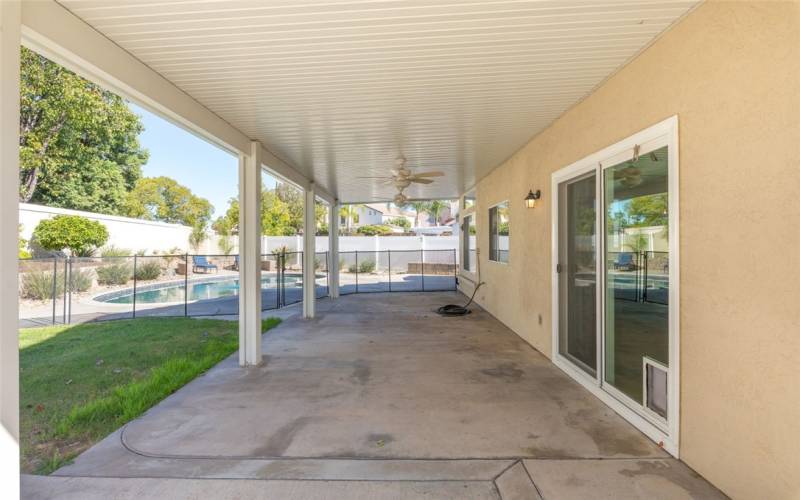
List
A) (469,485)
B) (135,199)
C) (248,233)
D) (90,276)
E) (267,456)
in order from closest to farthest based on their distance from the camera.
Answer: (469,485), (267,456), (248,233), (90,276), (135,199)

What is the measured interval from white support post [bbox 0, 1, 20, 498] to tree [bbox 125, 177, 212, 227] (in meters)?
26.8

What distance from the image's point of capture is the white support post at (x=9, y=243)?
5.64 ft

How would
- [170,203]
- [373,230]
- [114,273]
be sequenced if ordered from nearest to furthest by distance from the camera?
[114,273] → [373,230] → [170,203]

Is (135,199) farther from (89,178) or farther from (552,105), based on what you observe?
(552,105)

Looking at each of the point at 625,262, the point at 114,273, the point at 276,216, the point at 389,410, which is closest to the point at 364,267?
the point at 114,273

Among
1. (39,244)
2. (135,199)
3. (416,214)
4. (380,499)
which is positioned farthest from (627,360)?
(416,214)

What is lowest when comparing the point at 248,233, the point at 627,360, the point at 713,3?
the point at 627,360

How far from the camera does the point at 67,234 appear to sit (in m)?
11.4

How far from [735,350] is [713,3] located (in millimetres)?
1949

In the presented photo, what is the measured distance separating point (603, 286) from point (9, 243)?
159 inches

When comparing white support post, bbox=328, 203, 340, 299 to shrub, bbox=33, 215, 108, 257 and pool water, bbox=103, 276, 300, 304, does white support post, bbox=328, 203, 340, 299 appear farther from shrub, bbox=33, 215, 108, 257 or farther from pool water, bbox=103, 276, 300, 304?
shrub, bbox=33, 215, 108, 257

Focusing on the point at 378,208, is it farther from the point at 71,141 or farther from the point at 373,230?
the point at 71,141

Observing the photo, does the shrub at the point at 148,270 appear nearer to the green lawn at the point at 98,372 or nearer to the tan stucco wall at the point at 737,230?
the green lawn at the point at 98,372

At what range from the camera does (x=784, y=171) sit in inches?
69.2
